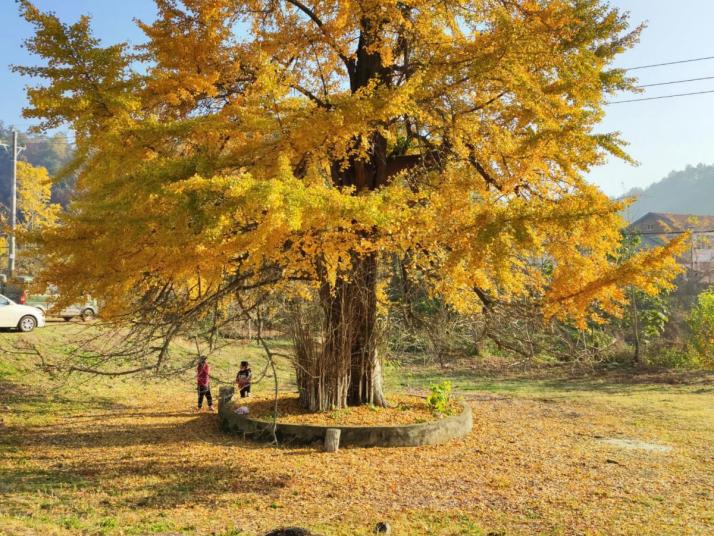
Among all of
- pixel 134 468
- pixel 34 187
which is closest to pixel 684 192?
pixel 34 187

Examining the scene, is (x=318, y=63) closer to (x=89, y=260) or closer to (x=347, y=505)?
(x=89, y=260)

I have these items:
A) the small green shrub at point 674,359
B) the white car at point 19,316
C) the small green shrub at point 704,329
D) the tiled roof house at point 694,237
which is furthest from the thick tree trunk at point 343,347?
the small green shrub at point 674,359

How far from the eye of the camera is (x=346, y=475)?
7.57m

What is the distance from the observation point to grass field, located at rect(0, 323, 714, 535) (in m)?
5.88

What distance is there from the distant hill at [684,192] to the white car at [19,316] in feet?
292

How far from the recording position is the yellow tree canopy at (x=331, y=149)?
248 inches

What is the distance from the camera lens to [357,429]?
9039 millimetres

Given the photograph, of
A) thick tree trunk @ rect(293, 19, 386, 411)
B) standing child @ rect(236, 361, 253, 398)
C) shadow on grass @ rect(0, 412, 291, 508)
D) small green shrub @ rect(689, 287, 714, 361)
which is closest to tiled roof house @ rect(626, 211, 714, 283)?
small green shrub @ rect(689, 287, 714, 361)

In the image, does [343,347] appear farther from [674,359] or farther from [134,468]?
[674,359]

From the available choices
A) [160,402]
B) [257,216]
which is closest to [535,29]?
[257,216]

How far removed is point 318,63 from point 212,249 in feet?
16.2

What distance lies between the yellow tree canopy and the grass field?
2198 millimetres

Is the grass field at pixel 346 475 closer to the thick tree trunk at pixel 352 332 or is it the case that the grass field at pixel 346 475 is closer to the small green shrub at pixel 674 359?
the thick tree trunk at pixel 352 332

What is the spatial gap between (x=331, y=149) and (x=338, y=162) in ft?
7.74
